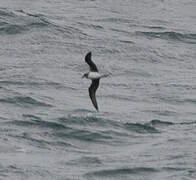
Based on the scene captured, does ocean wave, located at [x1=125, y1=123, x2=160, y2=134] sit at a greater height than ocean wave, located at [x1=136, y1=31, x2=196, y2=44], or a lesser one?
greater

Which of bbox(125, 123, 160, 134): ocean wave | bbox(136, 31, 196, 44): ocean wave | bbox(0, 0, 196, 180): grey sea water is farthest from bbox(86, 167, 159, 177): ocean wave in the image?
bbox(136, 31, 196, 44): ocean wave

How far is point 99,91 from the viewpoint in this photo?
86.3 feet

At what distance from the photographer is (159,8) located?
37.4m

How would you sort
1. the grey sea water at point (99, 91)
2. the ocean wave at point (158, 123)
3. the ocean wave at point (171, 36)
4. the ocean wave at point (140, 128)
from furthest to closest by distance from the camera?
1. the ocean wave at point (171, 36)
2. the ocean wave at point (158, 123)
3. the ocean wave at point (140, 128)
4. the grey sea water at point (99, 91)

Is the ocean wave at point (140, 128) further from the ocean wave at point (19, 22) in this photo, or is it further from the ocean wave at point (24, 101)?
the ocean wave at point (19, 22)

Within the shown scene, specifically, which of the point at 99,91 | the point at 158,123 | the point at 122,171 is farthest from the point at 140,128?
the point at 99,91

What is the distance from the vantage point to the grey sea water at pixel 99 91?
20.4 m

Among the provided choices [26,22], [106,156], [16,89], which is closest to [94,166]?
[106,156]

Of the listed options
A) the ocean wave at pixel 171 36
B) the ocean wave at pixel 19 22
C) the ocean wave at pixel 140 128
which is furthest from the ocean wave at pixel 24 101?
the ocean wave at pixel 171 36

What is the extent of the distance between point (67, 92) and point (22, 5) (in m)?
10.1

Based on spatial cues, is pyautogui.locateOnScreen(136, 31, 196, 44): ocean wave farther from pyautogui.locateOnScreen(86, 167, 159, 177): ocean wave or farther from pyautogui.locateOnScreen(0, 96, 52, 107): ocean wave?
pyautogui.locateOnScreen(86, 167, 159, 177): ocean wave

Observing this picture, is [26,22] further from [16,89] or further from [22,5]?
[16,89]

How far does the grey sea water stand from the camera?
20375 mm

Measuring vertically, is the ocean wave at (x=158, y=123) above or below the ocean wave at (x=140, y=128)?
below
